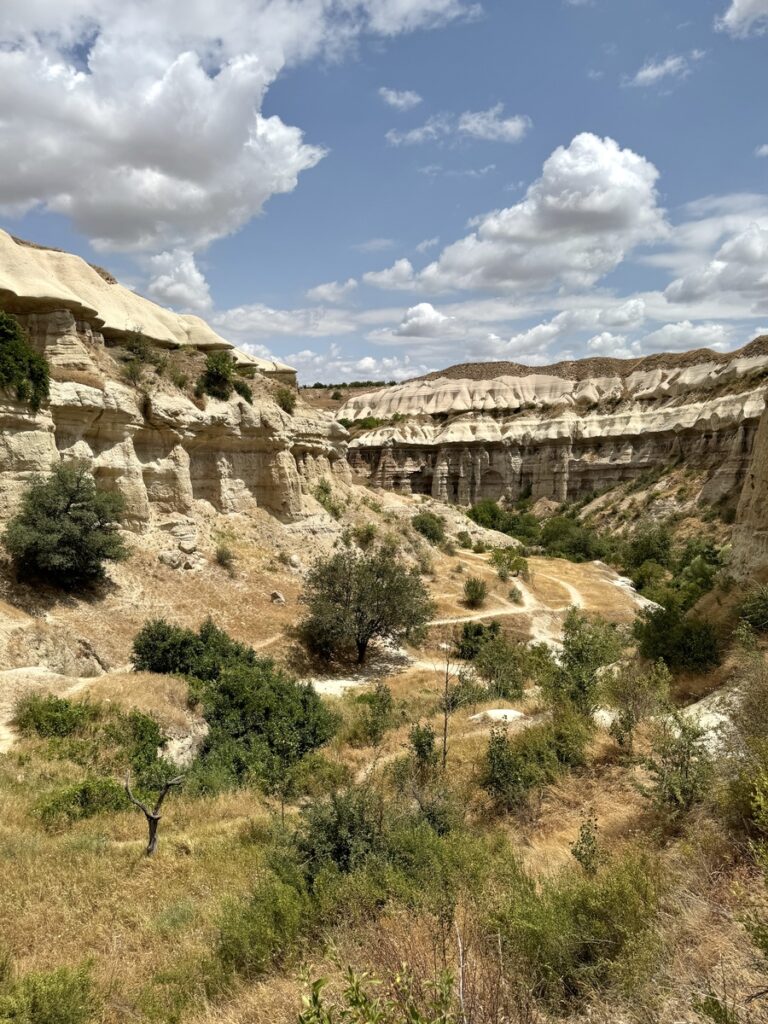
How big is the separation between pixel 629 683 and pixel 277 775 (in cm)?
614

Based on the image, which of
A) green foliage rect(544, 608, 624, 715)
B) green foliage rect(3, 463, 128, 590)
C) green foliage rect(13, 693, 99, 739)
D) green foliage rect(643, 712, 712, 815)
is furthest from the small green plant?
green foliage rect(643, 712, 712, 815)

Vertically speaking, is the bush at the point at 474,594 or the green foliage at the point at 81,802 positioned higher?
the green foliage at the point at 81,802

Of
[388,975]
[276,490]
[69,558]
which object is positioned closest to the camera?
[388,975]

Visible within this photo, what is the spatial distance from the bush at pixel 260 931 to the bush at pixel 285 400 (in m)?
23.6

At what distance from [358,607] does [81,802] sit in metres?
12.1

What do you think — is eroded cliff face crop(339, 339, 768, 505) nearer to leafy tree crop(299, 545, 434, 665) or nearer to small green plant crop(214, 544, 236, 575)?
leafy tree crop(299, 545, 434, 665)

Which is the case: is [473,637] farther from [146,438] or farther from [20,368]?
[20,368]

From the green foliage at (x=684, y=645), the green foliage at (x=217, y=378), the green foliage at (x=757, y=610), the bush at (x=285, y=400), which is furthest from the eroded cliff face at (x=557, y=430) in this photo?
the green foliage at (x=757, y=610)

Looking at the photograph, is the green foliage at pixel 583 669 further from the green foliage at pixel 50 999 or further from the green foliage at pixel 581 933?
the green foliage at pixel 50 999

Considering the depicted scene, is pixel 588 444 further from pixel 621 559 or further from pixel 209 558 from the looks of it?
pixel 209 558

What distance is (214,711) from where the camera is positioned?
12.1 meters

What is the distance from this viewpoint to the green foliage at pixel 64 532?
14.7 m

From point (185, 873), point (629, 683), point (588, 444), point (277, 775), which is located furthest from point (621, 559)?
point (185, 873)

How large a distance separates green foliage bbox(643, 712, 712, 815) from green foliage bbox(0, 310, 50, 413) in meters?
16.6
